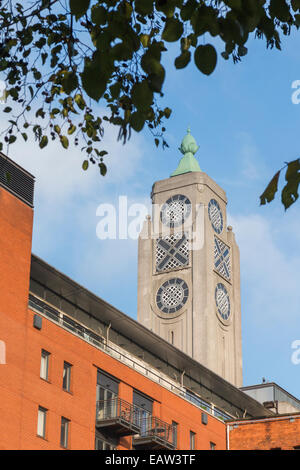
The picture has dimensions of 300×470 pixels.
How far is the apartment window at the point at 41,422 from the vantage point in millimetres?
42941

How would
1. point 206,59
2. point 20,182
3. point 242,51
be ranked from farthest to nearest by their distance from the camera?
point 20,182
point 242,51
point 206,59

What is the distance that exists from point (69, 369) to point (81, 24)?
3517 centimetres

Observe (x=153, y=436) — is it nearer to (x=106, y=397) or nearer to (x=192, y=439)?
(x=106, y=397)

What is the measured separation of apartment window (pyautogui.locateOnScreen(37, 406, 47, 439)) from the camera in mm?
42941

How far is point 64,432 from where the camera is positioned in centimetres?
4466

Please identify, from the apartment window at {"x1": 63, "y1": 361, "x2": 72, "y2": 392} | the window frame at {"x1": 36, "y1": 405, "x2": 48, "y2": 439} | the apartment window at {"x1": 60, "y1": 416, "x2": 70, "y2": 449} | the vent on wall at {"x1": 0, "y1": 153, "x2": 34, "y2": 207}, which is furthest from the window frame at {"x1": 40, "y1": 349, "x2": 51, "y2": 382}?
the vent on wall at {"x1": 0, "y1": 153, "x2": 34, "y2": 207}

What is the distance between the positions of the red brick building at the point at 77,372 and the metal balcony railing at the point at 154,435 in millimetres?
61

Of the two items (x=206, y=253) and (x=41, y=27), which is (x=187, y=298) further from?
(x=41, y=27)

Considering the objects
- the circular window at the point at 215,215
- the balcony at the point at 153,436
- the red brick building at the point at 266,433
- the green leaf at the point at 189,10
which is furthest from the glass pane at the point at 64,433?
the circular window at the point at 215,215

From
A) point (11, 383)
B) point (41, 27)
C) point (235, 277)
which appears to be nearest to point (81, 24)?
point (41, 27)

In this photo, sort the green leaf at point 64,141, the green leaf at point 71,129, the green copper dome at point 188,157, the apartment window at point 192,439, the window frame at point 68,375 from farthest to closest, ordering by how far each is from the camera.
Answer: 1. the green copper dome at point 188,157
2. the apartment window at point 192,439
3. the window frame at point 68,375
4. the green leaf at point 71,129
5. the green leaf at point 64,141

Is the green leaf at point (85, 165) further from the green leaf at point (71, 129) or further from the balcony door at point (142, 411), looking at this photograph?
the balcony door at point (142, 411)

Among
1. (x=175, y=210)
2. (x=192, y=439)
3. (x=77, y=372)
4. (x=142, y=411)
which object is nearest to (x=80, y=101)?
(x=77, y=372)

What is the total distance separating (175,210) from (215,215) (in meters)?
4.05
